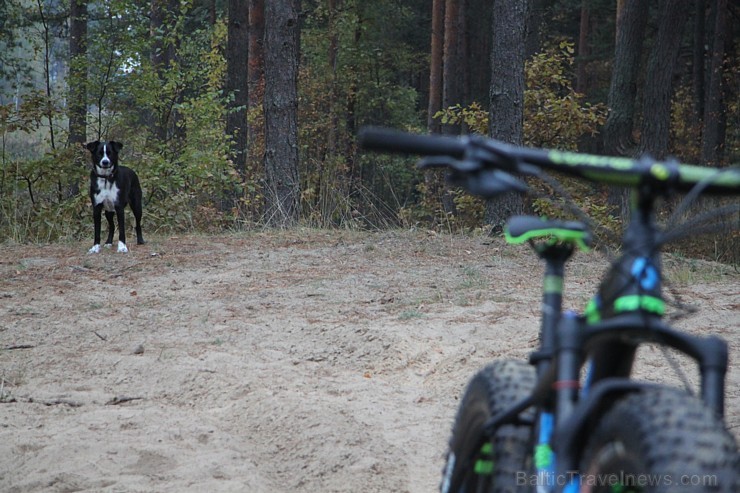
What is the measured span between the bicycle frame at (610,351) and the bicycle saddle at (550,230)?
119mm

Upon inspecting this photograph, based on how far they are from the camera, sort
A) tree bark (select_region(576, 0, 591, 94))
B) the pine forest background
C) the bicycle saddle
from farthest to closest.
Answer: tree bark (select_region(576, 0, 591, 94)), the pine forest background, the bicycle saddle

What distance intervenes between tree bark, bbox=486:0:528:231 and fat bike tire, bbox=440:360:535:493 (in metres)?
10.6

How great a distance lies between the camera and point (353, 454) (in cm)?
A: 437

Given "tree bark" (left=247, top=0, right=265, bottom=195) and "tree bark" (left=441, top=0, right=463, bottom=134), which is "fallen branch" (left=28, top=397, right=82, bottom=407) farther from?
"tree bark" (left=441, top=0, right=463, bottom=134)

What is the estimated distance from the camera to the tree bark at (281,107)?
1379 centimetres

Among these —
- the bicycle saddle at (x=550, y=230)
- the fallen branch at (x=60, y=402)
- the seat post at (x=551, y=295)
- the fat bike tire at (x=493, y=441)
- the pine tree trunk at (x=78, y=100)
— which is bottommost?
the fallen branch at (x=60, y=402)

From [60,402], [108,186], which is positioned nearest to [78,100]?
[108,186]

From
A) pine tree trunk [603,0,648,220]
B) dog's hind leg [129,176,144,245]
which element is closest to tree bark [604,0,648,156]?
pine tree trunk [603,0,648,220]

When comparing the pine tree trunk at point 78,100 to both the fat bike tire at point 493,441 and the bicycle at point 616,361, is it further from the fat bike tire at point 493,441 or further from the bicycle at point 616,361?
the bicycle at point 616,361

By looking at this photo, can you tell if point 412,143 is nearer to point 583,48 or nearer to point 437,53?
point 437,53

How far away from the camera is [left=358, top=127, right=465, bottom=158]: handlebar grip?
1.78 metres

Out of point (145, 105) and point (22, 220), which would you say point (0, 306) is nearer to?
point (22, 220)

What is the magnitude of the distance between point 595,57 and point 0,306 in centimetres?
2147

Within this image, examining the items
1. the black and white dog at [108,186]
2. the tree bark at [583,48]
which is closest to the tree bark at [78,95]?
the black and white dog at [108,186]
